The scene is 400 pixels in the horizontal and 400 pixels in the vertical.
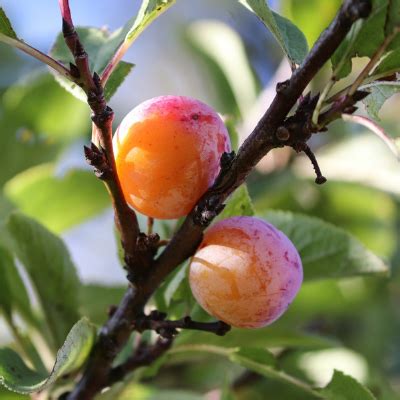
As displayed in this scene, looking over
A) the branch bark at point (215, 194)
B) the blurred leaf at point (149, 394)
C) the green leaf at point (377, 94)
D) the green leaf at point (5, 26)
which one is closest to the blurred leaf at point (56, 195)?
the blurred leaf at point (149, 394)

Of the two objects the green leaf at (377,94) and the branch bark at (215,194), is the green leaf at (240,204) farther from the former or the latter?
the green leaf at (377,94)

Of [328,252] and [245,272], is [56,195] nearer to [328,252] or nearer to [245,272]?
[328,252]

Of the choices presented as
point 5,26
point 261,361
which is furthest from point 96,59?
point 261,361

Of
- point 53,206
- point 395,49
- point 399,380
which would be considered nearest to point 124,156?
point 395,49

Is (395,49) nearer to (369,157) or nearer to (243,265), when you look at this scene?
(243,265)

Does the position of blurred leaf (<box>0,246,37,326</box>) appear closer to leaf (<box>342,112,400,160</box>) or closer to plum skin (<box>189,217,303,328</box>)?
plum skin (<box>189,217,303,328</box>)

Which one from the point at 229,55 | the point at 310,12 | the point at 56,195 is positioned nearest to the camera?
the point at 56,195
